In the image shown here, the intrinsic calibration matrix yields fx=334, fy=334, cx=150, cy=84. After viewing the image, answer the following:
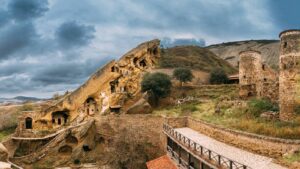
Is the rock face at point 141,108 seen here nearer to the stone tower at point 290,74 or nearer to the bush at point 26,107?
the stone tower at point 290,74

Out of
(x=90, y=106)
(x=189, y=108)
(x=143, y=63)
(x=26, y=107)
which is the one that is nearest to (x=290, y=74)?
(x=189, y=108)

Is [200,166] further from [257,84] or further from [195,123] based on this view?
[257,84]

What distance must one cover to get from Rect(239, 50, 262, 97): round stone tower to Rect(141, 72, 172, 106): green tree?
10.1m

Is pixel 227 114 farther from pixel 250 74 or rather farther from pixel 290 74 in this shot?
pixel 290 74

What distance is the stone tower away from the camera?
61.5 ft

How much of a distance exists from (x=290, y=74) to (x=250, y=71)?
10.4 meters

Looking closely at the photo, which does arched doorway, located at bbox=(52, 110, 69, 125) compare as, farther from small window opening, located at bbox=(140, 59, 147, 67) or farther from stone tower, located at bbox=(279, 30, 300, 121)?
stone tower, located at bbox=(279, 30, 300, 121)

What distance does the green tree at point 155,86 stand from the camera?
3694 centimetres

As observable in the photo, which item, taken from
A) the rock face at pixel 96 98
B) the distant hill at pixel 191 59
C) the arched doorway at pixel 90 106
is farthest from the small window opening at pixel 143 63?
the arched doorway at pixel 90 106

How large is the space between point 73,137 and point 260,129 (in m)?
19.0

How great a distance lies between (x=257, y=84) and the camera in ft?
94.3

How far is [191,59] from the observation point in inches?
2210

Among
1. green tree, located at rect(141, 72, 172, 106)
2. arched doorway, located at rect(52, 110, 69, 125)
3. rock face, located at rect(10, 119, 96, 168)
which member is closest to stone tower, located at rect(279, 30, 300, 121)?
rock face, located at rect(10, 119, 96, 168)

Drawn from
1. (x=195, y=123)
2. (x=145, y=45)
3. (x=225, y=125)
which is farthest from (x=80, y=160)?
(x=145, y=45)
